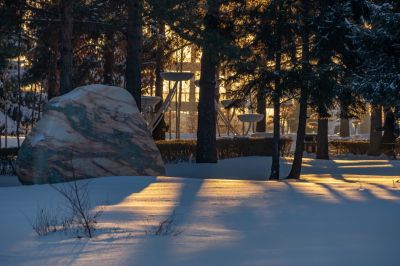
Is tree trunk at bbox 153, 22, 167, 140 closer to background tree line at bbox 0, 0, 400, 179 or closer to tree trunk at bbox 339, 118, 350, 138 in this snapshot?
background tree line at bbox 0, 0, 400, 179

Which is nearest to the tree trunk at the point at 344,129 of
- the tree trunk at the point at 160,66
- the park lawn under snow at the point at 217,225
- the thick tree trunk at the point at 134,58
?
the tree trunk at the point at 160,66

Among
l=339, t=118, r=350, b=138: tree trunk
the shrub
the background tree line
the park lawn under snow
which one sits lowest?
the park lawn under snow

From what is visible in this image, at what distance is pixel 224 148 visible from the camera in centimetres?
2250

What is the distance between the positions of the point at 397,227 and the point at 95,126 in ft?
21.7

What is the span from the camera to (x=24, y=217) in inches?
300

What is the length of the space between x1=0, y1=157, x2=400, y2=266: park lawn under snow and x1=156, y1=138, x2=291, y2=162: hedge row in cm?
853

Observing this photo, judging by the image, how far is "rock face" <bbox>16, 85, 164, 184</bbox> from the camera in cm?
1141

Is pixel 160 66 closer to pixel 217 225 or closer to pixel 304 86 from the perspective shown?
pixel 304 86

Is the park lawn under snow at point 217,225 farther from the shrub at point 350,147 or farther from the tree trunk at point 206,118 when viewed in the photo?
the shrub at point 350,147

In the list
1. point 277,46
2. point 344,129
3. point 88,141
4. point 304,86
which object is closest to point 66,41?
point 277,46

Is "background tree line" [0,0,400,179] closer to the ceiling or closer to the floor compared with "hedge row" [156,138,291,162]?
closer to the ceiling

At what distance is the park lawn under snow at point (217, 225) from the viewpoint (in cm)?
552

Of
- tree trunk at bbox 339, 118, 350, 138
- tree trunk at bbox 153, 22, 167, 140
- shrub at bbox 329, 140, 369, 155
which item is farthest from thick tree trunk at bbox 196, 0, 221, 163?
tree trunk at bbox 339, 118, 350, 138

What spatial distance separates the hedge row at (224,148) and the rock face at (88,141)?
6.78m
